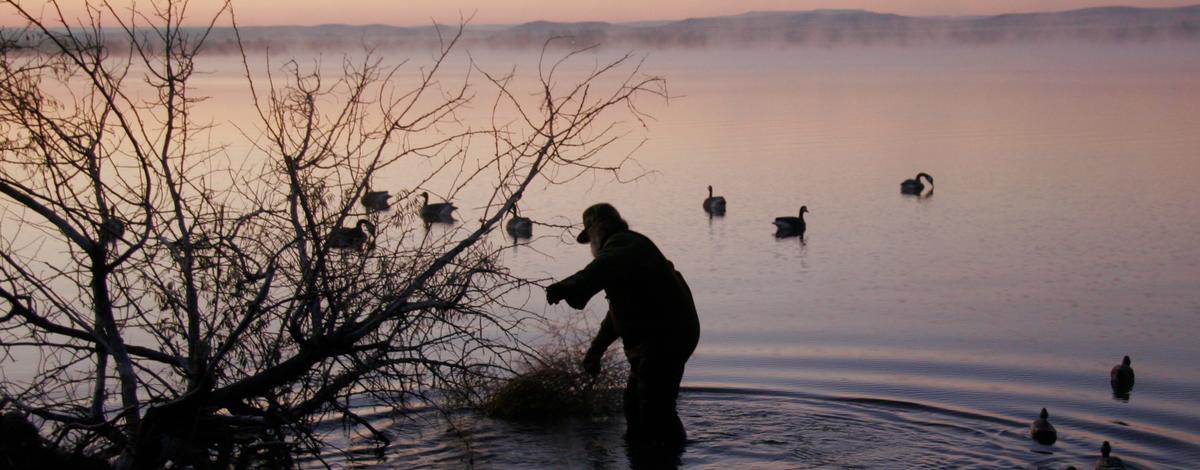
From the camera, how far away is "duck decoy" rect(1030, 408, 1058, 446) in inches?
386

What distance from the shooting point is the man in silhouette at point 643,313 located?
28.0 ft

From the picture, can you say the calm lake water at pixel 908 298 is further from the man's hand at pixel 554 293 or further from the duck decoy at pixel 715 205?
the man's hand at pixel 554 293

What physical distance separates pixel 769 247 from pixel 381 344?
12.9 meters

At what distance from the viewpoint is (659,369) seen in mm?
8930

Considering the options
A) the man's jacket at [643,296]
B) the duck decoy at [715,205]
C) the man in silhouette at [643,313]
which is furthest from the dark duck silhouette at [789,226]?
the man's jacket at [643,296]

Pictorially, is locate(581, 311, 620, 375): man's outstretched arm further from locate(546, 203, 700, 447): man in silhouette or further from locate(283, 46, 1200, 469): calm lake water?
locate(283, 46, 1200, 469): calm lake water

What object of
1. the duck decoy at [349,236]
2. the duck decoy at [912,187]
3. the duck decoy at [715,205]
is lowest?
the duck decoy at [349,236]

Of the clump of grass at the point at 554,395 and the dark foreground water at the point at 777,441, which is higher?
the clump of grass at the point at 554,395

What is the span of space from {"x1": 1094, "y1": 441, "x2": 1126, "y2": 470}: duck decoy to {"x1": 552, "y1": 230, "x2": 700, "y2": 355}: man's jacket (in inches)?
109

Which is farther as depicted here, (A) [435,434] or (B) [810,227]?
(B) [810,227]

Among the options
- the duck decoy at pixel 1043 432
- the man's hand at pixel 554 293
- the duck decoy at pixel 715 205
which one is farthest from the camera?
the duck decoy at pixel 715 205

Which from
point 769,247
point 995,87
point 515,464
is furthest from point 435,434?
point 995,87

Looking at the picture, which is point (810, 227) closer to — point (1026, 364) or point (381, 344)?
point (1026, 364)

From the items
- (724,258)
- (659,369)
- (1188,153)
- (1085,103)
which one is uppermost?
(1085,103)
